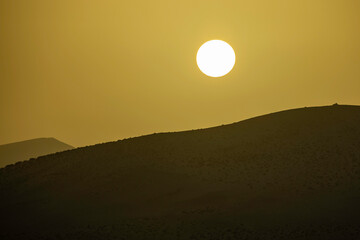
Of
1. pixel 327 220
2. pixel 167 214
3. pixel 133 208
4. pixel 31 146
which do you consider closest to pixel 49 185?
pixel 133 208

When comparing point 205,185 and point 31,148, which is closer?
point 205,185

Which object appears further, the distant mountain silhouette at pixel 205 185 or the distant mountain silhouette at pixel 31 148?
the distant mountain silhouette at pixel 31 148

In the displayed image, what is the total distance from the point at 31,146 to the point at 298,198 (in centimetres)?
16058

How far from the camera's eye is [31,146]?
174 metres

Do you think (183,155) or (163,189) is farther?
(183,155)

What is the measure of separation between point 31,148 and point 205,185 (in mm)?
154169

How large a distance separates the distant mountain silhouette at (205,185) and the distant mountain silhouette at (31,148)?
126m

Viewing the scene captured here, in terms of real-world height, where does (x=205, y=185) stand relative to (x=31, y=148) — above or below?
below

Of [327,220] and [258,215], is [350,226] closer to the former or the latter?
[327,220]

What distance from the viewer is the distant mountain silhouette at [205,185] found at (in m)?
21.9

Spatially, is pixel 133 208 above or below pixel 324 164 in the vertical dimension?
below

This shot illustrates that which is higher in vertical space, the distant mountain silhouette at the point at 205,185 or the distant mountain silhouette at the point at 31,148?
the distant mountain silhouette at the point at 31,148

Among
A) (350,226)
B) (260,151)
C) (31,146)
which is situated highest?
(31,146)

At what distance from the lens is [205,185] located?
88.3ft
